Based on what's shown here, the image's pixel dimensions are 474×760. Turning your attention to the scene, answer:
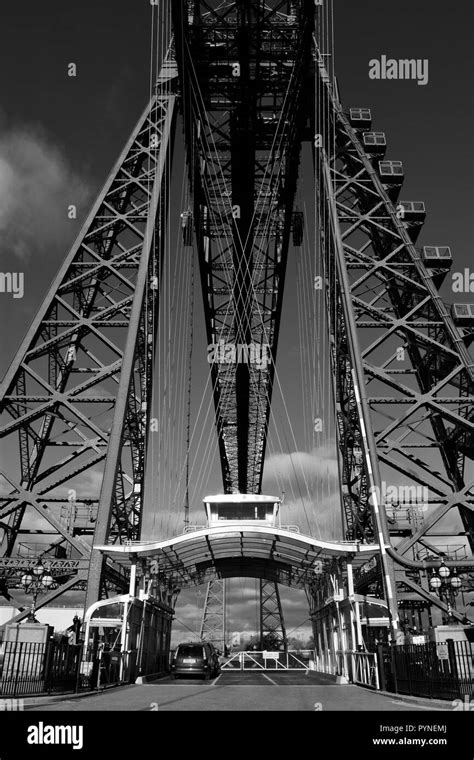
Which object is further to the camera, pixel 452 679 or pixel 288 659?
pixel 288 659

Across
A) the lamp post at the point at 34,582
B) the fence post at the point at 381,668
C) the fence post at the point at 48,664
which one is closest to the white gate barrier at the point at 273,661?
the lamp post at the point at 34,582

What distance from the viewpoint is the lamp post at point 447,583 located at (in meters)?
18.6

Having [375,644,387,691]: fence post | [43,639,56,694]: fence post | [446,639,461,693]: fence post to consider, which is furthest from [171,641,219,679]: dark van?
[446,639,461,693]: fence post

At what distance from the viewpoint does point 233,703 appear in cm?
1211

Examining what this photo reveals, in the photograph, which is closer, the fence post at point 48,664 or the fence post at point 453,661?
the fence post at point 453,661

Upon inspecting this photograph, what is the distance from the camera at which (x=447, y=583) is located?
19.3 meters

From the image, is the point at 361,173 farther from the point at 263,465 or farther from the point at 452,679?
the point at 263,465

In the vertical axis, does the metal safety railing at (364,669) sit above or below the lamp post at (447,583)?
below

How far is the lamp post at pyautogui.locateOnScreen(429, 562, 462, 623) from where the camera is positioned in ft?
61.1

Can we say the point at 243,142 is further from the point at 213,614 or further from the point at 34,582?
the point at 213,614

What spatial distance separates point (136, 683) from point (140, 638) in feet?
5.67

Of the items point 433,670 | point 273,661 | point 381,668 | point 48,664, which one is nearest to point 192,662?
point 381,668

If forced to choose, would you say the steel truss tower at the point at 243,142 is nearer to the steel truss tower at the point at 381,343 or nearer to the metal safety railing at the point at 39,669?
the steel truss tower at the point at 381,343
